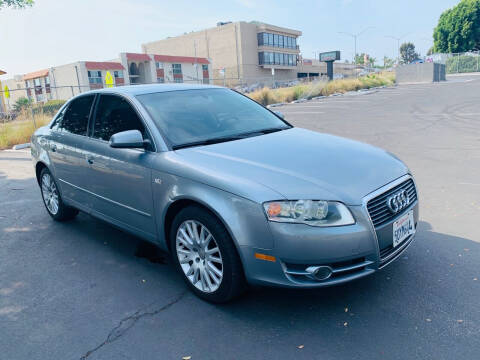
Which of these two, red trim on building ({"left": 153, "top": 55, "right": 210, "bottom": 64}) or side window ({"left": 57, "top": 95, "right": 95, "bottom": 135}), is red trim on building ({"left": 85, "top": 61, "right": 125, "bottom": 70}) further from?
side window ({"left": 57, "top": 95, "right": 95, "bottom": 135})

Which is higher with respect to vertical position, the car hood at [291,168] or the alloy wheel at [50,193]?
the car hood at [291,168]

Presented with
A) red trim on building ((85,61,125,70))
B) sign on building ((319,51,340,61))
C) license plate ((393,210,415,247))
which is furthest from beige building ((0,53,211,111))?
license plate ((393,210,415,247))

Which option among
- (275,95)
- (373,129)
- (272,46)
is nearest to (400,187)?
(373,129)

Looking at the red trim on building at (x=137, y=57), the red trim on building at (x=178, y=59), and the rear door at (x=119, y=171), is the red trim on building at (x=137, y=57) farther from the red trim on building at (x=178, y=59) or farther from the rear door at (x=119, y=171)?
the rear door at (x=119, y=171)

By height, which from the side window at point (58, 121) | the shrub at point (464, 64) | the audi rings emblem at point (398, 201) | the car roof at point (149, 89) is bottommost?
the audi rings emblem at point (398, 201)

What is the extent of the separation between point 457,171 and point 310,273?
511cm

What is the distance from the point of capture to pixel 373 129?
12.1m

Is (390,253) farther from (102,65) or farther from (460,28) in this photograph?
(460,28)

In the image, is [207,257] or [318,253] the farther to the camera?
[207,257]

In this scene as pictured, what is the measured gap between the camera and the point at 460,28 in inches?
2867

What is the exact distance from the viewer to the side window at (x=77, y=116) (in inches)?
185

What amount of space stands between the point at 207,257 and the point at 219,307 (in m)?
0.40

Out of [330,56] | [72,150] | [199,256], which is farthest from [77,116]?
[330,56]

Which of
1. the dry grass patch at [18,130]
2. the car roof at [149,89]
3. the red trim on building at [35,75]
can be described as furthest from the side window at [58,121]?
the red trim on building at [35,75]
